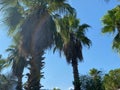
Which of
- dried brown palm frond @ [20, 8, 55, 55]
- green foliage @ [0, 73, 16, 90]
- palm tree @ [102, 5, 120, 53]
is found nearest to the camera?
dried brown palm frond @ [20, 8, 55, 55]

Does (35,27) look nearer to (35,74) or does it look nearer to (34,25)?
(34,25)

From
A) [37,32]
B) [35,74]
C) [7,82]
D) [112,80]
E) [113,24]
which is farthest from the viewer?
[112,80]

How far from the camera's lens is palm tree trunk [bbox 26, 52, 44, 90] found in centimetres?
1859

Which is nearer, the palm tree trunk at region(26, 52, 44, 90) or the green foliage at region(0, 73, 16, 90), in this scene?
the palm tree trunk at region(26, 52, 44, 90)

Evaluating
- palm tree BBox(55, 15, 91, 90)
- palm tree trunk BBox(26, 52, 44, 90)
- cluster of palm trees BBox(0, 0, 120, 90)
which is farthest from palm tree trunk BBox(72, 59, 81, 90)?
palm tree trunk BBox(26, 52, 44, 90)

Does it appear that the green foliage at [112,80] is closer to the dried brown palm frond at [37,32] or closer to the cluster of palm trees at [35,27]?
the cluster of palm trees at [35,27]

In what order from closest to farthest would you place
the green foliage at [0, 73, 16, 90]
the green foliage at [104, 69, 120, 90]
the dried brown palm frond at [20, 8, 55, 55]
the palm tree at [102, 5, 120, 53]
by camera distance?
the dried brown palm frond at [20, 8, 55, 55] → the palm tree at [102, 5, 120, 53] → the green foliage at [0, 73, 16, 90] → the green foliage at [104, 69, 120, 90]

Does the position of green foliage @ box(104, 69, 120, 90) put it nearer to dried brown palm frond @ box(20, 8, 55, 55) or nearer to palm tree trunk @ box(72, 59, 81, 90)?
palm tree trunk @ box(72, 59, 81, 90)

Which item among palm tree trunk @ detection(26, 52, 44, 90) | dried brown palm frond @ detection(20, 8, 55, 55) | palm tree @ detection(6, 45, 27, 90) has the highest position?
palm tree @ detection(6, 45, 27, 90)

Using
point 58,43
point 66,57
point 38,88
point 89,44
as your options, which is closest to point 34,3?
point 58,43

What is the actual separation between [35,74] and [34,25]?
10.3 ft

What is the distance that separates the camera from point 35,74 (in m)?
18.7

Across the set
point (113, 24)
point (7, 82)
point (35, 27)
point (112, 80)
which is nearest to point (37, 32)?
point (35, 27)

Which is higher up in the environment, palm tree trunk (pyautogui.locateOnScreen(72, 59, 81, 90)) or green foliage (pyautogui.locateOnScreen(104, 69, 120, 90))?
green foliage (pyautogui.locateOnScreen(104, 69, 120, 90))
